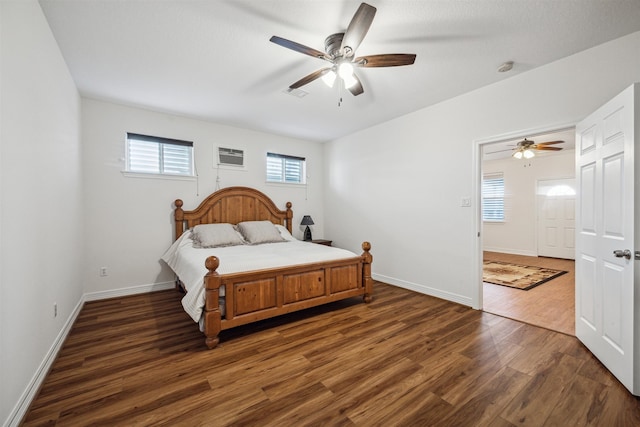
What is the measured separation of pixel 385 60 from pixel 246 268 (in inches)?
86.8

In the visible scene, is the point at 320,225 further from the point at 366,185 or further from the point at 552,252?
the point at 552,252

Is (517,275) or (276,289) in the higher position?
(276,289)

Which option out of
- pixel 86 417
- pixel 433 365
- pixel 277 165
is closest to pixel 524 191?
pixel 277 165

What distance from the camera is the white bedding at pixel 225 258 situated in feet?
7.97

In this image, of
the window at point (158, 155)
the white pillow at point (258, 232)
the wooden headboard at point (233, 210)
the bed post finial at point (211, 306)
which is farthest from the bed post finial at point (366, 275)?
the window at point (158, 155)

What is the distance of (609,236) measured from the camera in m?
1.98

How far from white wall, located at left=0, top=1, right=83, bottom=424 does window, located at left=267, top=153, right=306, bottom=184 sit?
2.94 m

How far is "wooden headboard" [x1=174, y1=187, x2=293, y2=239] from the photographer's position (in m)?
4.11

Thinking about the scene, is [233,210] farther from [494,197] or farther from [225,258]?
[494,197]

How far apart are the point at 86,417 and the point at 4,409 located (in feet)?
1.19

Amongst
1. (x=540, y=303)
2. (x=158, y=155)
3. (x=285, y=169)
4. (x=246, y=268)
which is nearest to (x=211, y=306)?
(x=246, y=268)

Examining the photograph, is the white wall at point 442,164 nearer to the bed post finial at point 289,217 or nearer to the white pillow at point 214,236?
the bed post finial at point 289,217

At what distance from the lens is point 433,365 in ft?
6.72

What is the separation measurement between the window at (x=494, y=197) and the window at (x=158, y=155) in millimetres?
7266
